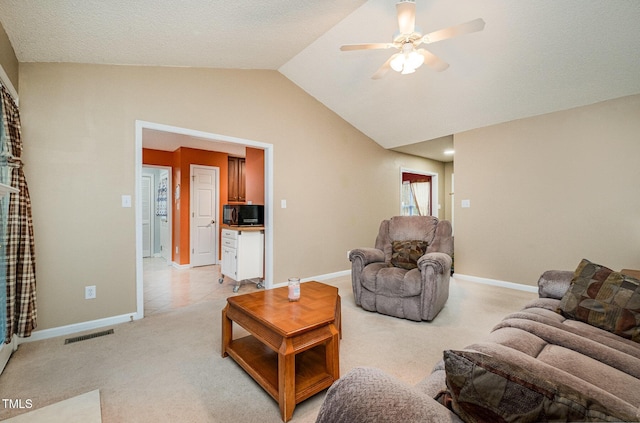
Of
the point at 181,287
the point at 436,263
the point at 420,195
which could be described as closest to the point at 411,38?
the point at 436,263

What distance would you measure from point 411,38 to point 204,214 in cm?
488

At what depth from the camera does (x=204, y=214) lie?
18.7 ft

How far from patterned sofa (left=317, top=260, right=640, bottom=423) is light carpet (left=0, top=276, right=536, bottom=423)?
84 centimetres

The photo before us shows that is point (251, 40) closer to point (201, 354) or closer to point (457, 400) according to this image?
point (201, 354)

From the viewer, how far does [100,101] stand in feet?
8.59

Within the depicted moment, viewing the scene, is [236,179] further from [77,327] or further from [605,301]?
[605,301]

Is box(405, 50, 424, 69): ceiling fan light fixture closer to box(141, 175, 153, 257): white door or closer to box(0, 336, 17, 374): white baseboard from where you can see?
box(0, 336, 17, 374): white baseboard

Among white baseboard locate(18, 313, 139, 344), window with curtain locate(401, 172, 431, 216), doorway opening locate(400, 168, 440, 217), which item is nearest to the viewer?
white baseboard locate(18, 313, 139, 344)

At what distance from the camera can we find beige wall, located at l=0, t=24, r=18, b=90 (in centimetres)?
194

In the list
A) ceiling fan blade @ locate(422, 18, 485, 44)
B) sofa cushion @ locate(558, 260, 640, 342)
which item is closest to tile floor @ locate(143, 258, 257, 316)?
sofa cushion @ locate(558, 260, 640, 342)

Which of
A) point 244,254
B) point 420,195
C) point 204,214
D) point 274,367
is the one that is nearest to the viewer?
point 274,367

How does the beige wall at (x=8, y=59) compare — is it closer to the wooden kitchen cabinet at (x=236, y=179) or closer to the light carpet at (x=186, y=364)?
the light carpet at (x=186, y=364)

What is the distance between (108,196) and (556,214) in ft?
16.9

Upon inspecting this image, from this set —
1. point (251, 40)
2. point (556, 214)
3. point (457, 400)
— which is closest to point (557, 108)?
point (556, 214)
